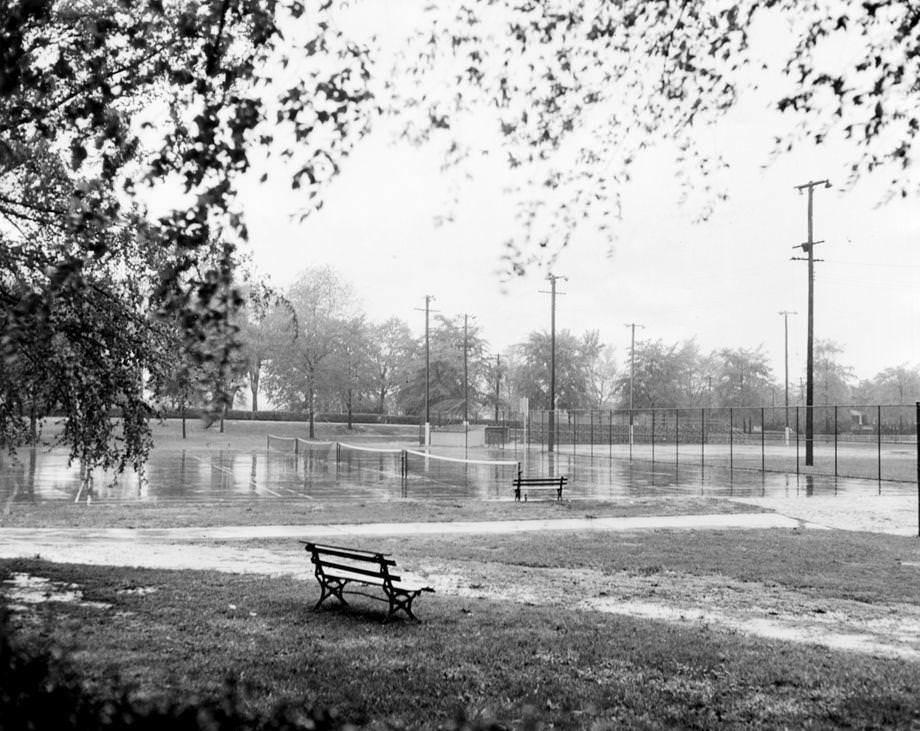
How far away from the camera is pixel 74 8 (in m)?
9.12

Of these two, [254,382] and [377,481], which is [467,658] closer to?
[377,481]

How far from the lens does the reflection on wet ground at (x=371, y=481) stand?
24.3 m

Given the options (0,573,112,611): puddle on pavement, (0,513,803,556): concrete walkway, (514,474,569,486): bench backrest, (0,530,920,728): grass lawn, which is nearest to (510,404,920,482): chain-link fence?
(514,474,569,486): bench backrest

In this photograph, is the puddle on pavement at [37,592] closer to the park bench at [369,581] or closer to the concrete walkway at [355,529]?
the park bench at [369,581]

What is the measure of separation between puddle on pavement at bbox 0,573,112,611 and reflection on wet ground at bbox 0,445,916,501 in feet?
27.2

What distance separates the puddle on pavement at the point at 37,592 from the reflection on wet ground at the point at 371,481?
327 inches

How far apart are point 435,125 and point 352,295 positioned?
7326cm

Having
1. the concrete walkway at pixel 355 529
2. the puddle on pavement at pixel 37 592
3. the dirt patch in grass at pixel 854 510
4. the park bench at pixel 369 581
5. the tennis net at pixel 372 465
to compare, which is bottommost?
the tennis net at pixel 372 465

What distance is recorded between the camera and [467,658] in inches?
275

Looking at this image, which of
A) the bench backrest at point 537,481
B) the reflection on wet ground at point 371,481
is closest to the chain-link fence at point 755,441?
the reflection on wet ground at point 371,481

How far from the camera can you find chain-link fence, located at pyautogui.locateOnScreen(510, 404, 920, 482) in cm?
3984

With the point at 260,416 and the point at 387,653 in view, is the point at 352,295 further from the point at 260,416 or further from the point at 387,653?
the point at 387,653

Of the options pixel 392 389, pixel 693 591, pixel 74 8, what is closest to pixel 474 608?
pixel 693 591

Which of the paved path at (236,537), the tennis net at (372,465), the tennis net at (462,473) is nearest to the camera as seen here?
the paved path at (236,537)
